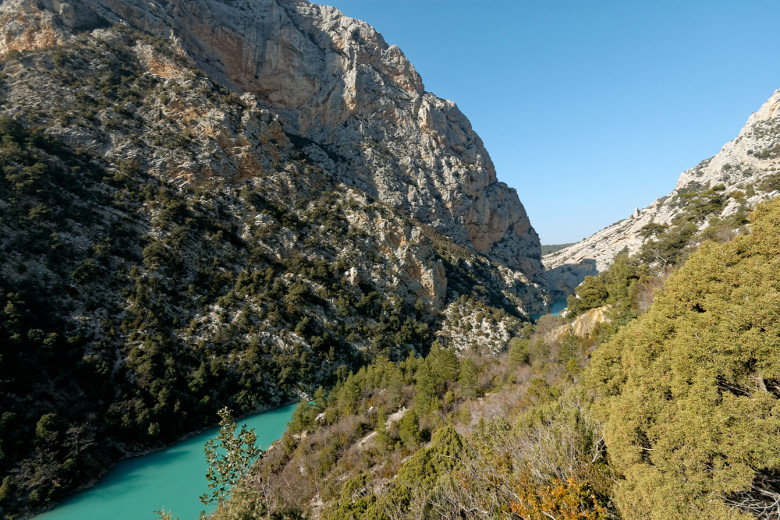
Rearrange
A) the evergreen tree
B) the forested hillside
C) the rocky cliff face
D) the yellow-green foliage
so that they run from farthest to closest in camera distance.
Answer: the rocky cliff face → the evergreen tree → the forested hillside → the yellow-green foliage

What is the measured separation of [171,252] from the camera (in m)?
34.5

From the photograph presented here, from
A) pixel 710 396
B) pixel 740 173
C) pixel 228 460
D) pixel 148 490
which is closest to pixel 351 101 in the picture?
pixel 740 173

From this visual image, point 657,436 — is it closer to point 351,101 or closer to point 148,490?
point 148,490

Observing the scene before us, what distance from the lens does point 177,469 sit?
22.5 metres

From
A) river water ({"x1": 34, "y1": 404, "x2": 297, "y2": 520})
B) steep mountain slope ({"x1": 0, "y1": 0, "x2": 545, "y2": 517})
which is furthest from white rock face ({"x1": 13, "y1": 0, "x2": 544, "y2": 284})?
river water ({"x1": 34, "y1": 404, "x2": 297, "y2": 520})

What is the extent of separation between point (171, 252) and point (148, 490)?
2266 centimetres

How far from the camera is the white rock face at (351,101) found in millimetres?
68625

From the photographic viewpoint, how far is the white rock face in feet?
225

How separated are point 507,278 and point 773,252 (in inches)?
2854

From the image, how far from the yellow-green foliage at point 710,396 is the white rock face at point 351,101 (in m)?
65.8

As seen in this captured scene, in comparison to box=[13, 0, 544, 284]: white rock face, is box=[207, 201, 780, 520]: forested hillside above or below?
below

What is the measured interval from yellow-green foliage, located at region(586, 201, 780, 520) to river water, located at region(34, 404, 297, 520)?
2204 centimetres

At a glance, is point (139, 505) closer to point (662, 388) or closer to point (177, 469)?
point (177, 469)

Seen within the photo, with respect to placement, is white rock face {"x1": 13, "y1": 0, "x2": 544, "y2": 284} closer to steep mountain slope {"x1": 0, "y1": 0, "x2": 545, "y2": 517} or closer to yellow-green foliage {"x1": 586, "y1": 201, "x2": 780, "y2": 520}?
steep mountain slope {"x1": 0, "y1": 0, "x2": 545, "y2": 517}
